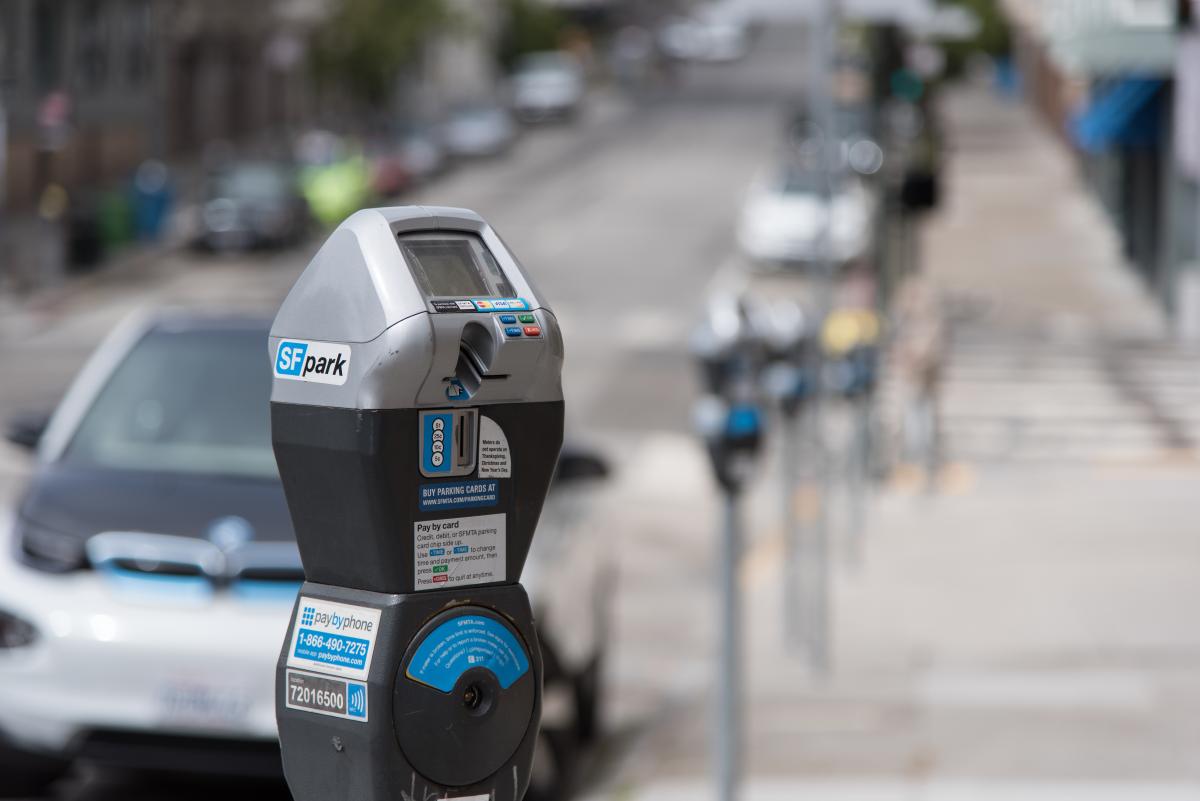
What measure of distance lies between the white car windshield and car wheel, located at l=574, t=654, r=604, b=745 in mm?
1451

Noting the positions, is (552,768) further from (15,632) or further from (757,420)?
(15,632)

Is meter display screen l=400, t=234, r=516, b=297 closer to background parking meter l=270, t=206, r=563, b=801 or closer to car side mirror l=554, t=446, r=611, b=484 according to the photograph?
background parking meter l=270, t=206, r=563, b=801

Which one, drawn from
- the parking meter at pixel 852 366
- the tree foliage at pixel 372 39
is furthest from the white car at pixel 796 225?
the tree foliage at pixel 372 39

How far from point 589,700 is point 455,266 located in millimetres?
5050

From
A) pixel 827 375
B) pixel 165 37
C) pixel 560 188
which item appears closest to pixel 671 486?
pixel 827 375

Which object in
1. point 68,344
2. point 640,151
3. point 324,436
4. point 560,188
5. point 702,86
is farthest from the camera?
point 702,86

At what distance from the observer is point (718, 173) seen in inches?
1612

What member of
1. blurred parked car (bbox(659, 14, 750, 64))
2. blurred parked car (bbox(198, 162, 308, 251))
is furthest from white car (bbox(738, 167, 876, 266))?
blurred parked car (bbox(659, 14, 750, 64))

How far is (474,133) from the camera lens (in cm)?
4422

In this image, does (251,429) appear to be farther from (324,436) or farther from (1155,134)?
(1155,134)

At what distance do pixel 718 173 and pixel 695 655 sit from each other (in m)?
32.1

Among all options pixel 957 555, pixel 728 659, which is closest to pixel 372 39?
pixel 957 555

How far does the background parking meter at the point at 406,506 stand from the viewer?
6.70 feet

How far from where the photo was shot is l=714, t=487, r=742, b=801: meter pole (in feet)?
18.0
